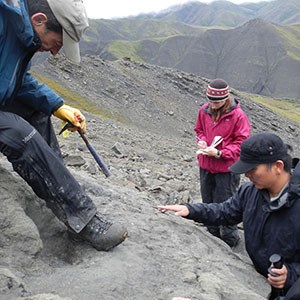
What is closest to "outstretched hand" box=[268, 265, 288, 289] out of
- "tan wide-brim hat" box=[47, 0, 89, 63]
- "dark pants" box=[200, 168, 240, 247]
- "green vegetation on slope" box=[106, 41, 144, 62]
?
"dark pants" box=[200, 168, 240, 247]

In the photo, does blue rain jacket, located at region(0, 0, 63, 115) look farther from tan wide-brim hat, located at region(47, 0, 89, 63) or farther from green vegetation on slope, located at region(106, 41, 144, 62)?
green vegetation on slope, located at region(106, 41, 144, 62)

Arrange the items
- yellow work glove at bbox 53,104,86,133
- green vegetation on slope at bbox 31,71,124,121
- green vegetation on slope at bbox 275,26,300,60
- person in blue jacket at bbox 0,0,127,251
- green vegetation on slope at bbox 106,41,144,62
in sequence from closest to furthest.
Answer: person in blue jacket at bbox 0,0,127,251 < yellow work glove at bbox 53,104,86,133 < green vegetation on slope at bbox 31,71,124,121 < green vegetation on slope at bbox 275,26,300,60 < green vegetation on slope at bbox 106,41,144,62

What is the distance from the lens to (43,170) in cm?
552

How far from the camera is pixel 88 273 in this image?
17.5ft

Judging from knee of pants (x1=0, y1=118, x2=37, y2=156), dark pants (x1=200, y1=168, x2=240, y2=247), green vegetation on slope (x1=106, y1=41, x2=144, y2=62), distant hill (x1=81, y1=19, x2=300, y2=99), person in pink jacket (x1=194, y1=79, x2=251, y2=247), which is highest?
knee of pants (x1=0, y1=118, x2=37, y2=156)

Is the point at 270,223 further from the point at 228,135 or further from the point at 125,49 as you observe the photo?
the point at 125,49

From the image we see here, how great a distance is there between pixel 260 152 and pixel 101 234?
219cm

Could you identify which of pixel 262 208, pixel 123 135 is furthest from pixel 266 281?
pixel 123 135

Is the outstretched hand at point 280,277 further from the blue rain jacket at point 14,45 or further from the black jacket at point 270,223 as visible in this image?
the blue rain jacket at point 14,45

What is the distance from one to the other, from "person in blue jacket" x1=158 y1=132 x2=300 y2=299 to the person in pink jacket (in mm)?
2361

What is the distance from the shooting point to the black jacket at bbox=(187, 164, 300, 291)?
225 inches

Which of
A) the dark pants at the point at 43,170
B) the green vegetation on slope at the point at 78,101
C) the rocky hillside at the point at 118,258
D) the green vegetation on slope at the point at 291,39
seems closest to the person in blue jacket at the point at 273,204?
the rocky hillside at the point at 118,258

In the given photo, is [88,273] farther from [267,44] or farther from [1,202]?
[267,44]

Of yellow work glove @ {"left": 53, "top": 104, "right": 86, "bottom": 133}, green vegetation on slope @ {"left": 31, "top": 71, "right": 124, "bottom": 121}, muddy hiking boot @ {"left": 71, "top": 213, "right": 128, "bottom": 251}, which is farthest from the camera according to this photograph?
green vegetation on slope @ {"left": 31, "top": 71, "right": 124, "bottom": 121}
